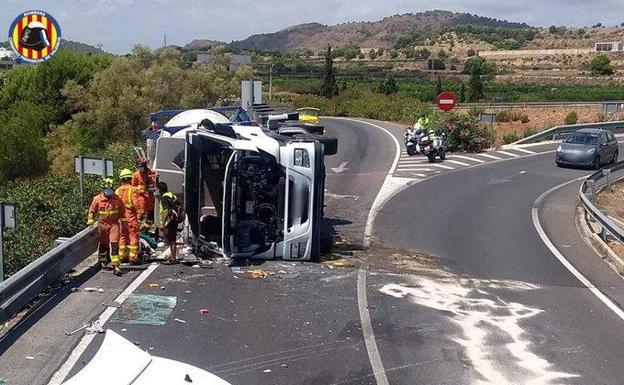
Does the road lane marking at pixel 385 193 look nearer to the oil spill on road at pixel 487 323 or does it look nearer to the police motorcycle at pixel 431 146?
the police motorcycle at pixel 431 146

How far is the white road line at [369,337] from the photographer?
799 centimetres

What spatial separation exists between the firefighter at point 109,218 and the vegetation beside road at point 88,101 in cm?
898

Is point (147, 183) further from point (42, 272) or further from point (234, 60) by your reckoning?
point (234, 60)

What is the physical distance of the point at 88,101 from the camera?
132 ft

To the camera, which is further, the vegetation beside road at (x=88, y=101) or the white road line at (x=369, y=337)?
the vegetation beside road at (x=88, y=101)

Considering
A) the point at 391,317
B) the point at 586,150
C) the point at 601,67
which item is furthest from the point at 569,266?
the point at 601,67

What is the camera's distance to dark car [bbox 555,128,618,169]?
98.1 feet

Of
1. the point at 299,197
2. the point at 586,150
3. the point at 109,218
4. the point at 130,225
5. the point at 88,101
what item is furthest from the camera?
the point at 88,101

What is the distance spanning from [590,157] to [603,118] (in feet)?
63.7

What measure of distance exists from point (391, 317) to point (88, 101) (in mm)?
33230

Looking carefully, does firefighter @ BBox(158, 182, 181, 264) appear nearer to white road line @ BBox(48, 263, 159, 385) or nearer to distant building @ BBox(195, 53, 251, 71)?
white road line @ BBox(48, 263, 159, 385)

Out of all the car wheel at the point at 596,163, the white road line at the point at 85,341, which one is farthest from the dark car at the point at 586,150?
the white road line at the point at 85,341

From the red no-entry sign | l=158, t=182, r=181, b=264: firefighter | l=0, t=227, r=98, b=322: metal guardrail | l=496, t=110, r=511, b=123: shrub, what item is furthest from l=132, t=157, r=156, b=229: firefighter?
l=496, t=110, r=511, b=123: shrub

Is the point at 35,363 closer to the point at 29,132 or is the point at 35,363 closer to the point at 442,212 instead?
the point at 442,212
